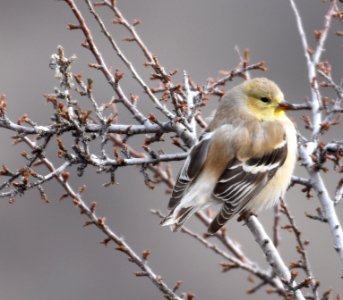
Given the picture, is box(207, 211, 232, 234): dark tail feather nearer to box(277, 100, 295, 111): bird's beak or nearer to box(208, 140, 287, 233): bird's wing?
box(208, 140, 287, 233): bird's wing

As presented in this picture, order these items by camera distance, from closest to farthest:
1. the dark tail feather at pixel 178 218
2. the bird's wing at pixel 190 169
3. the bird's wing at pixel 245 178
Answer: the dark tail feather at pixel 178 218 → the bird's wing at pixel 190 169 → the bird's wing at pixel 245 178

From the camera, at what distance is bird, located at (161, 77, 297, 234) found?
6289 millimetres

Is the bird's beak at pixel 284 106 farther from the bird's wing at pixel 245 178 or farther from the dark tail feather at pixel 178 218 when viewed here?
the dark tail feather at pixel 178 218

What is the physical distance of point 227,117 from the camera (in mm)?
6680

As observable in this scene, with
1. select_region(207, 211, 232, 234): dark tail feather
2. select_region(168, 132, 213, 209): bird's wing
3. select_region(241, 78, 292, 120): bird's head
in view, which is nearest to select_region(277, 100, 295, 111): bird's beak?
select_region(241, 78, 292, 120): bird's head

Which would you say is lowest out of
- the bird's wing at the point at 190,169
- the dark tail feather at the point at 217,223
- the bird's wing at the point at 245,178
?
the dark tail feather at the point at 217,223

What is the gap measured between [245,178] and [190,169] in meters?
0.45

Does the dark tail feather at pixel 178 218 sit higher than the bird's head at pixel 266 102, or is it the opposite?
the bird's head at pixel 266 102

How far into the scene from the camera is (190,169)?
249 inches

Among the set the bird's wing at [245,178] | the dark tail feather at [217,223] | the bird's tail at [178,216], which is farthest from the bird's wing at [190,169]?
the dark tail feather at [217,223]

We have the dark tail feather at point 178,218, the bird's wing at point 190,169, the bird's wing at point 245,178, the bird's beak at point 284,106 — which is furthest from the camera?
the bird's beak at point 284,106

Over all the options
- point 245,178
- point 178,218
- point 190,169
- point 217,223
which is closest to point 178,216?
point 178,218

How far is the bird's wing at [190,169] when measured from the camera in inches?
245

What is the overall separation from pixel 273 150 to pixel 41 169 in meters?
9.48
